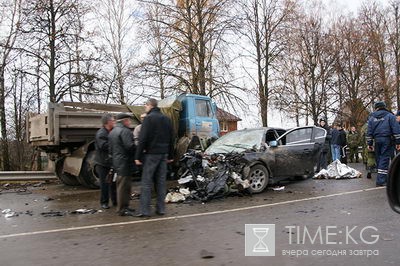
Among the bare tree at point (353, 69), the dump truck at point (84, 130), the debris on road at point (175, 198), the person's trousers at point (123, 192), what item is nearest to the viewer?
the person's trousers at point (123, 192)

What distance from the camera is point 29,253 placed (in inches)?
Result: 179

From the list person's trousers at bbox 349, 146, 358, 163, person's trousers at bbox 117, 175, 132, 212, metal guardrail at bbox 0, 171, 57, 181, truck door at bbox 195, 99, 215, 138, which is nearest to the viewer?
person's trousers at bbox 117, 175, 132, 212

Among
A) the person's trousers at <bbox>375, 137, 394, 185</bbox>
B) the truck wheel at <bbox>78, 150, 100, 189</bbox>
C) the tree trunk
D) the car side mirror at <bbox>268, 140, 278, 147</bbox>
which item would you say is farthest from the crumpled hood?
the tree trunk

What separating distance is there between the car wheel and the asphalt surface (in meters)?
0.34

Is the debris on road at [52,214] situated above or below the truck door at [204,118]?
below

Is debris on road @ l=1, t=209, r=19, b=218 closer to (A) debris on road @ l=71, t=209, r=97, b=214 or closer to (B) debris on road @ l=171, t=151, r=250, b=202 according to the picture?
(A) debris on road @ l=71, t=209, r=97, b=214

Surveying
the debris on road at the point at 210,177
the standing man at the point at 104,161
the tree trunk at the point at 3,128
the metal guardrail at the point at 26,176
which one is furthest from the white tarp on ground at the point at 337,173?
the tree trunk at the point at 3,128

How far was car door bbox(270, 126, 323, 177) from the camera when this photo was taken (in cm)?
956

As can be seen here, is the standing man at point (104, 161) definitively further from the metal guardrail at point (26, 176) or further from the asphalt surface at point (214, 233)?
the metal guardrail at point (26, 176)

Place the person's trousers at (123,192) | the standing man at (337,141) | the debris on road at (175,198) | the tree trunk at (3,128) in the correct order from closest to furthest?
the person's trousers at (123,192)
the debris on road at (175,198)
the standing man at (337,141)
the tree trunk at (3,128)

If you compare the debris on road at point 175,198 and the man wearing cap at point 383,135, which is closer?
the debris on road at point 175,198

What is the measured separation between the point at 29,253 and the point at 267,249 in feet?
8.90

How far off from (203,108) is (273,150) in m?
4.59

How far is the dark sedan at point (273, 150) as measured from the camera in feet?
29.2
